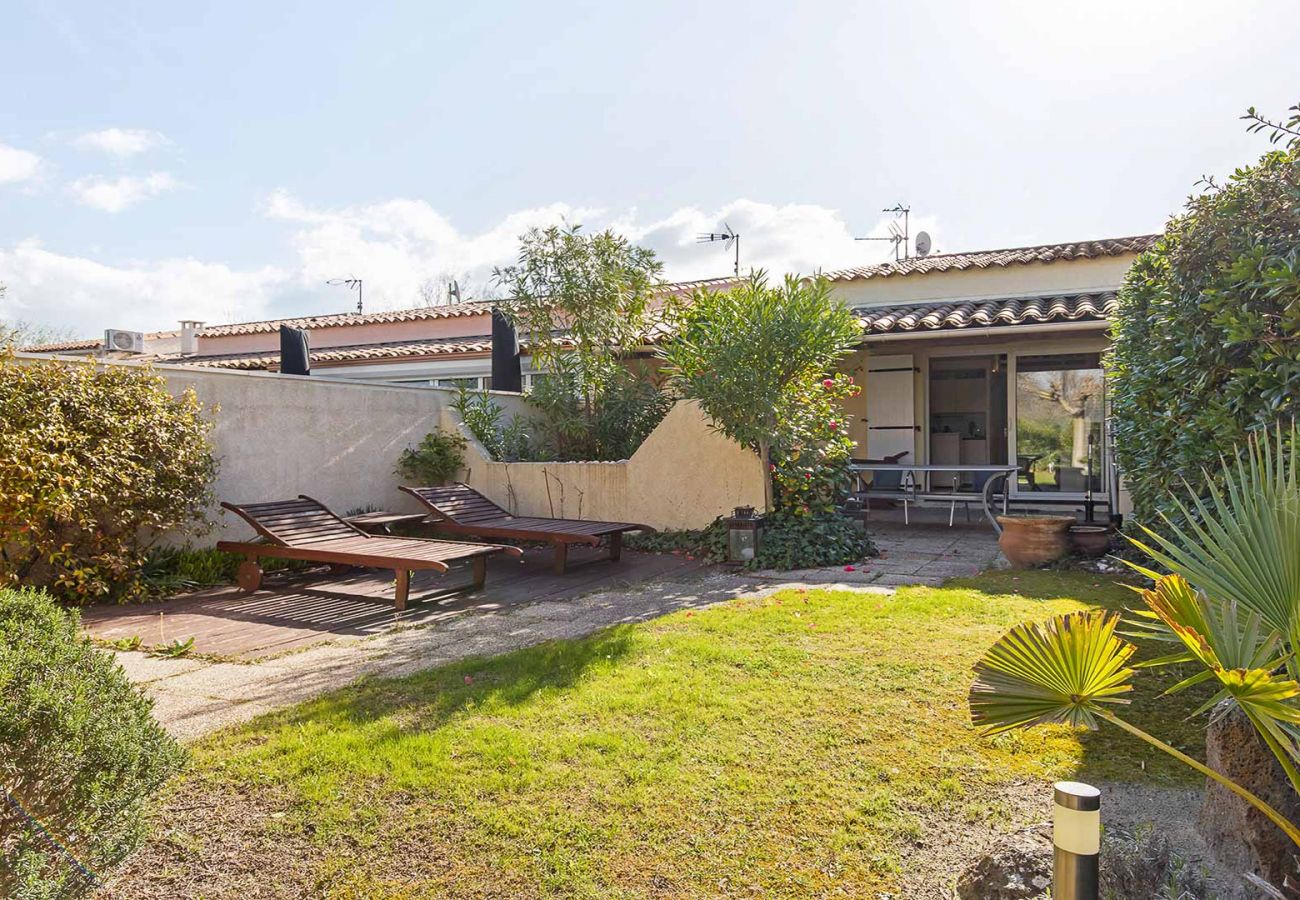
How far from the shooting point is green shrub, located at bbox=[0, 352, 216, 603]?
20.1ft

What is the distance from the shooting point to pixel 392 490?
10695 millimetres

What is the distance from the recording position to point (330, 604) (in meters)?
7.04

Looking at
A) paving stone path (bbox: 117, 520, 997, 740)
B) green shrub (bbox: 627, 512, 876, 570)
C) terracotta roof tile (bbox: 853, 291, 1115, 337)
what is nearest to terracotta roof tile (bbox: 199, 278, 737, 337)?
terracotta roof tile (bbox: 853, 291, 1115, 337)

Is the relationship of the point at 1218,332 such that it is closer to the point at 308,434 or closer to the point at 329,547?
the point at 329,547

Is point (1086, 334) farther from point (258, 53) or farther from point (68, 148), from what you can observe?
point (68, 148)

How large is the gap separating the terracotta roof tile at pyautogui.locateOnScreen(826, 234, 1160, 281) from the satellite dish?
2.43 meters

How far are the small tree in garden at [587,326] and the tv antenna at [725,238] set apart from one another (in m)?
8.86

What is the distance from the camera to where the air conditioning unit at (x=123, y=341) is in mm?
16359

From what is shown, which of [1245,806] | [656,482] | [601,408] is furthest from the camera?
[601,408]

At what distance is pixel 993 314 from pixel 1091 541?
451 cm

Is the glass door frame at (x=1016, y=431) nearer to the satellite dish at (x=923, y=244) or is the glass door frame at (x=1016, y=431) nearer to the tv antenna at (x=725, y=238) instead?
the satellite dish at (x=923, y=244)

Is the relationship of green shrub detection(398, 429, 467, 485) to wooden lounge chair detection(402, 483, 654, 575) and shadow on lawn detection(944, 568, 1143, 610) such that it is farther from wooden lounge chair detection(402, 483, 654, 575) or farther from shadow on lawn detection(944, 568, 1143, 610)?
shadow on lawn detection(944, 568, 1143, 610)

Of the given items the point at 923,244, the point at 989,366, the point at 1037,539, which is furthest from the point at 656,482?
the point at 923,244

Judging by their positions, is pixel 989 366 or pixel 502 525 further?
pixel 989 366
